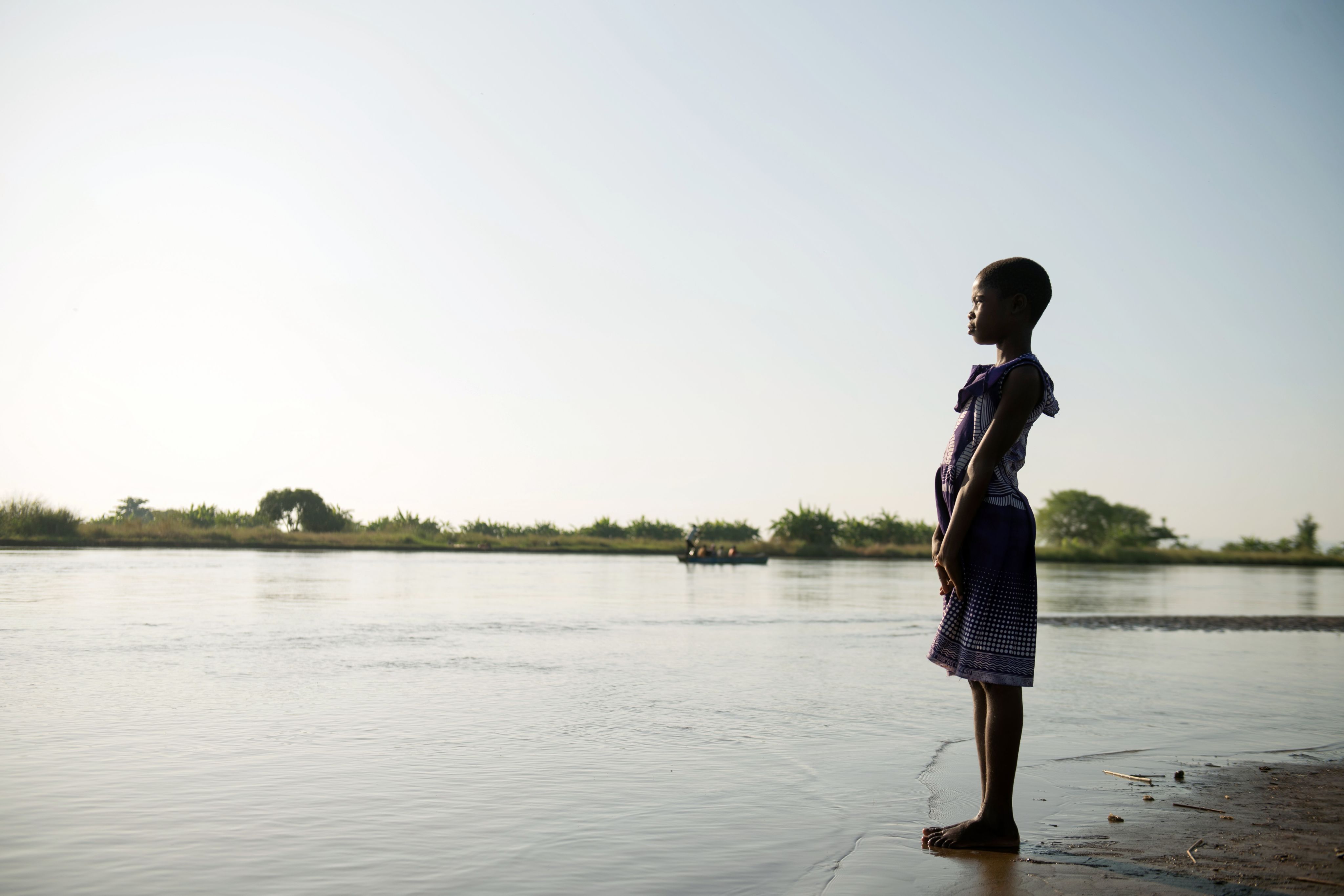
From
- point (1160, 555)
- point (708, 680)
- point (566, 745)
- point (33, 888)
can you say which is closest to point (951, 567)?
point (566, 745)

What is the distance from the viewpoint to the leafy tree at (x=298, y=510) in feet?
143

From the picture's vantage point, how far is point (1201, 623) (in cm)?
1309

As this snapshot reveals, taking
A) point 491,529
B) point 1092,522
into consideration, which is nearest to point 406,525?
point 491,529

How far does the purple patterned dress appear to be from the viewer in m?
3.02

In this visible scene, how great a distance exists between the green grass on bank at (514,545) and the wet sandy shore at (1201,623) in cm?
3040

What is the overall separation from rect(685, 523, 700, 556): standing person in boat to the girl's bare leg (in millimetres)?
32007

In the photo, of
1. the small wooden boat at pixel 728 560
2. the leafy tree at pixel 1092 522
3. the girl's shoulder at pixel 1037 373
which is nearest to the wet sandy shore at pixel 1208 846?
the girl's shoulder at pixel 1037 373

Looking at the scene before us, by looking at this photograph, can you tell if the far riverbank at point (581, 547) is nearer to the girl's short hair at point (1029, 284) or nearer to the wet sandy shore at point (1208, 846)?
the wet sandy shore at point (1208, 846)

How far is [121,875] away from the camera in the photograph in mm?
2799

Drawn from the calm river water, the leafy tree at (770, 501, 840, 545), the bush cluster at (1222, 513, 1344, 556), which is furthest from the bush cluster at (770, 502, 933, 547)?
the calm river water

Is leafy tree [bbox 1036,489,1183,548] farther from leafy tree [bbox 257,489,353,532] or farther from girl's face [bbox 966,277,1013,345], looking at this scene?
girl's face [bbox 966,277,1013,345]

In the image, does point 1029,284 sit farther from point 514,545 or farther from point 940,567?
point 514,545

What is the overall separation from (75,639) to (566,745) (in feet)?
19.4

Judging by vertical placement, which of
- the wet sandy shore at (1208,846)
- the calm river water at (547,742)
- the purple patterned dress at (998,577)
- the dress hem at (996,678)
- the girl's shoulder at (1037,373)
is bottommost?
the calm river water at (547,742)
